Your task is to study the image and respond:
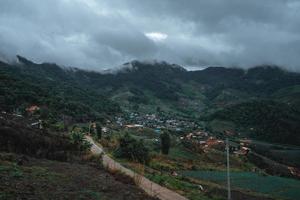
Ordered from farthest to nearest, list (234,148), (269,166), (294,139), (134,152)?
(294,139) → (234,148) → (269,166) → (134,152)

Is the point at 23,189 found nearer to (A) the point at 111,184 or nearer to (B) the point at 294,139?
(A) the point at 111,184

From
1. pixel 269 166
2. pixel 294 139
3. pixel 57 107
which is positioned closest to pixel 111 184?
pixel 269 166

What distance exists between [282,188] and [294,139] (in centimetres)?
12968

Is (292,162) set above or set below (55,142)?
below

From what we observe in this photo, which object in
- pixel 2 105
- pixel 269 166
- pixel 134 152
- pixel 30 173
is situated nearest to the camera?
pixel 30 173

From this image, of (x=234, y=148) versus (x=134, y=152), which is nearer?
(x=134, y=152)

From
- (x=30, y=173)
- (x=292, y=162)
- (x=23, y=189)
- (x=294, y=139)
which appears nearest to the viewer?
(x=23, y=189)

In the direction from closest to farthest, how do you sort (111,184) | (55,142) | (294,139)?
(111,184), (55,142), (294,139)

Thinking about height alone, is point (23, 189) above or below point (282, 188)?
above

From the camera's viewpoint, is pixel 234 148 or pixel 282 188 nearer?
pixel 282 188

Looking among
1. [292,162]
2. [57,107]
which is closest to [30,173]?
[57,107]

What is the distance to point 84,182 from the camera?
22.6m

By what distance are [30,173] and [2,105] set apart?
83188mm

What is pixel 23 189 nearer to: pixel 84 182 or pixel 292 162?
pixel 84 182
